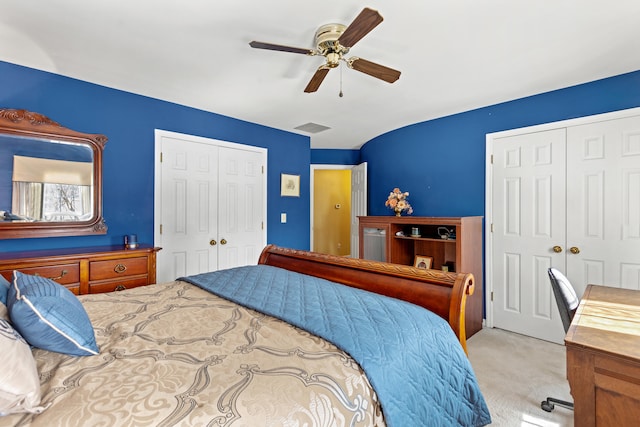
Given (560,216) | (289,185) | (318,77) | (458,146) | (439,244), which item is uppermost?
(318,77)

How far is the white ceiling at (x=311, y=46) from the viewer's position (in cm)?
179

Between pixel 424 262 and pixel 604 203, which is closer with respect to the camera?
pixel 604 203

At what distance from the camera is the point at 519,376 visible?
7.63 ft

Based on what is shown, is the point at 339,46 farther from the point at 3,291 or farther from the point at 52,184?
the point at 52,184

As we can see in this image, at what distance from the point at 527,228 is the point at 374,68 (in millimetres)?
2358

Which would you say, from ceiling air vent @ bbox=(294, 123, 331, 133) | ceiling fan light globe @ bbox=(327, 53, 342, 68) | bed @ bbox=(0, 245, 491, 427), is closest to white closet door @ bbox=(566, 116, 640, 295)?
bed @ bbox=(0, 245, 491, 427)

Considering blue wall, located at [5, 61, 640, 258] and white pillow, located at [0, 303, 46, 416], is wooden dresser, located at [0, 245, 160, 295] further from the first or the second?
white pillow, located at [0, 303, 46, 416]

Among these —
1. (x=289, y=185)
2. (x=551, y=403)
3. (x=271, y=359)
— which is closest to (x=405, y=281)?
(x=271, y=359)

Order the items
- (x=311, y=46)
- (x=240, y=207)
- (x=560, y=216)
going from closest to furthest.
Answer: (x=311, y=46), (x=560, y=216), (x=240, y=207)

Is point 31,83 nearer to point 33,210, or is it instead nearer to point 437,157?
point 33,210

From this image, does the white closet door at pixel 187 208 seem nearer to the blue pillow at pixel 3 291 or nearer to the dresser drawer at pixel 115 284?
the dresser drawer at pixel 115 284

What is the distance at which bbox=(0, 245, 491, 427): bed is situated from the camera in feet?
2.58

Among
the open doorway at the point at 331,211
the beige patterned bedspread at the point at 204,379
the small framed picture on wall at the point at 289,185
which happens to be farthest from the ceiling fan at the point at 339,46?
the open doorway at the point at 331,211

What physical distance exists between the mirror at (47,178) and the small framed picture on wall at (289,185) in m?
2.12
